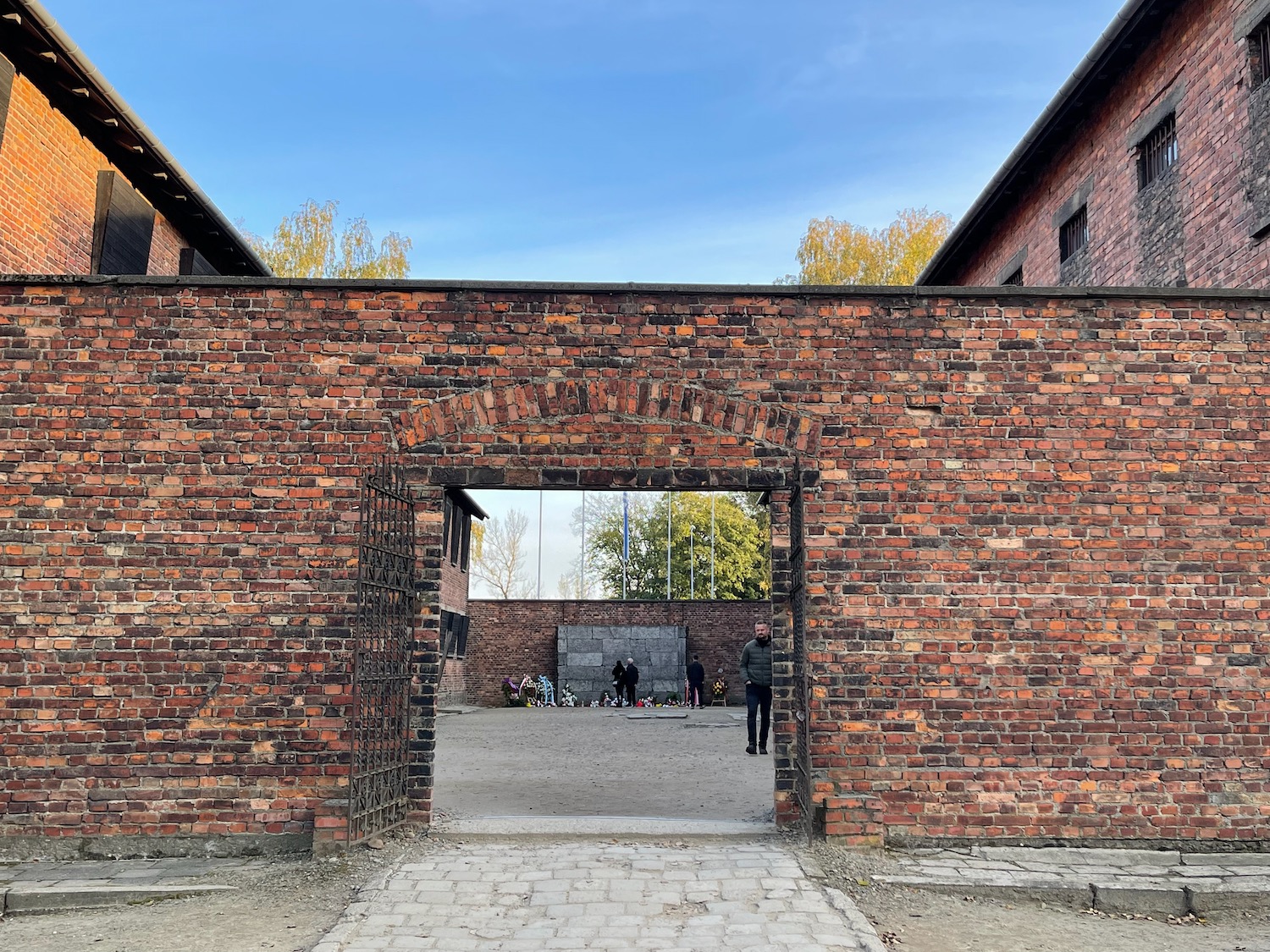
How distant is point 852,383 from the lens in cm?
737

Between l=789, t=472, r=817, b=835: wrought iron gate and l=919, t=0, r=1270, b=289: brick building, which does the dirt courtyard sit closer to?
l=789, t=472, r=817, b=835: wrought iron gate

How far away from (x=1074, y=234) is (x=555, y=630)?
1856 centimetres

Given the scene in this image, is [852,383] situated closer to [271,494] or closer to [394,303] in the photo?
[394,303]

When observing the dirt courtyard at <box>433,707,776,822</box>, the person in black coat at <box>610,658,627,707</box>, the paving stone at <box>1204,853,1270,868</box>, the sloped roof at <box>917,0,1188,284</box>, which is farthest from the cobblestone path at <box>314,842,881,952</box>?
the person in black coat at <box>610,658,627,707</box>

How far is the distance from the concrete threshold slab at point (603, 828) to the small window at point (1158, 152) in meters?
9.31

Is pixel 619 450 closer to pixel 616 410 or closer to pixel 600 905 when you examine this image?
pixel 616 410

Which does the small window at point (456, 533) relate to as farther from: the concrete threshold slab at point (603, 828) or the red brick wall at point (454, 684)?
the concrete threshold slab at point (603, 828)

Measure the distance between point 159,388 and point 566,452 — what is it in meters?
2.97

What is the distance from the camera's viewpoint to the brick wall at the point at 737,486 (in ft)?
22.5

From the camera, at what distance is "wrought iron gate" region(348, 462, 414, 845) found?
6520 mm

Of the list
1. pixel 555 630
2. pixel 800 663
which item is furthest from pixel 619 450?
pixel 555 630

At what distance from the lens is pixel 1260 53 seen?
9.98 meters

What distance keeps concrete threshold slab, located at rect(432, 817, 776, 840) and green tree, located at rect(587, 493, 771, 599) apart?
3531cm

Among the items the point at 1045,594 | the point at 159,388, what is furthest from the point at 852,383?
the point at 159,388
